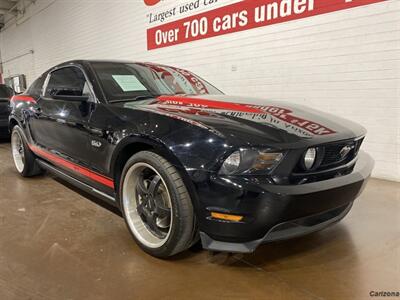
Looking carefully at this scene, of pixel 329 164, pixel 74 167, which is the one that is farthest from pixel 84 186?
pixel 329 164

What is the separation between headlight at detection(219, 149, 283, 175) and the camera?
155 cm

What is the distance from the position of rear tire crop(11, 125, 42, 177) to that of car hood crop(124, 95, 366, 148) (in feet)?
6.69

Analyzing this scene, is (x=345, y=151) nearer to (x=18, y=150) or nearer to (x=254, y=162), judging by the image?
(x=254, y=162)

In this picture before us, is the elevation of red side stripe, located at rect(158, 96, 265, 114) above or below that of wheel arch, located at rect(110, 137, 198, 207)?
above

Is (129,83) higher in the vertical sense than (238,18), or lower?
lower

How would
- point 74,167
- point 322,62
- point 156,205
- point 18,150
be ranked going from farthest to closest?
point 322,62
point 18,150
point 74,167
point 156,205

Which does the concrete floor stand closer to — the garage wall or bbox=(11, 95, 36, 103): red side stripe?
bbox=(11, 95, 36, 103): red side stripe

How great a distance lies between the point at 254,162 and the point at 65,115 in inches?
70.3

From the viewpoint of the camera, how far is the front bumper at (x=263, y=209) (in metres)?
1.51

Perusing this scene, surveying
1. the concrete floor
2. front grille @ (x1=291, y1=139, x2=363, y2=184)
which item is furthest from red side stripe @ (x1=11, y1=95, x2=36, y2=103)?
front grille @ (x1=291, y1=139, x2=363, y2=184)

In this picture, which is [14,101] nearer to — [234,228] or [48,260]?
[48,260]

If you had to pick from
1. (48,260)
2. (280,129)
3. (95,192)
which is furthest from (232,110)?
(48,260)

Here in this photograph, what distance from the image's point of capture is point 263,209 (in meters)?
1.51

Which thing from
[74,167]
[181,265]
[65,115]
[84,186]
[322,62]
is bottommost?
[181,265]
